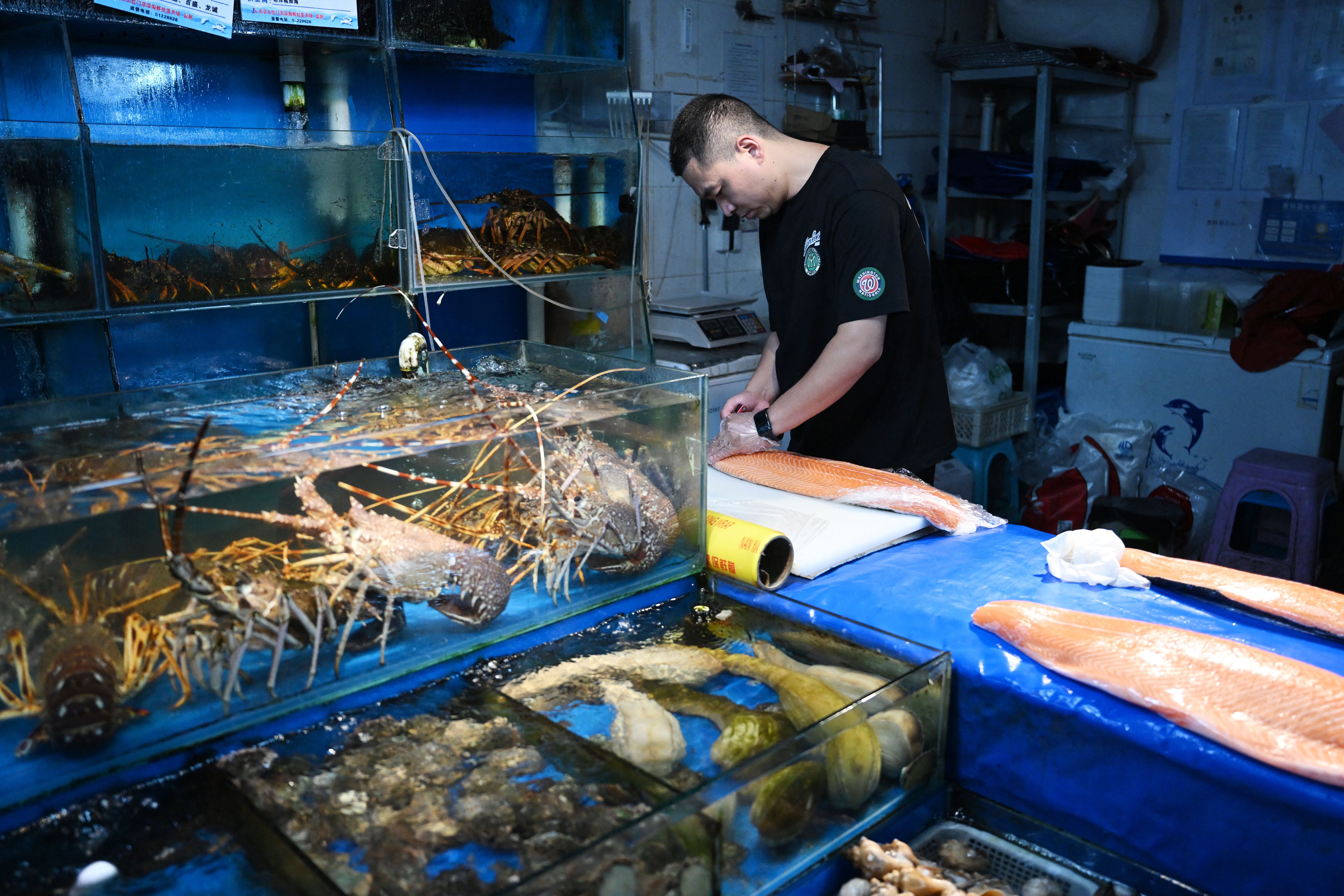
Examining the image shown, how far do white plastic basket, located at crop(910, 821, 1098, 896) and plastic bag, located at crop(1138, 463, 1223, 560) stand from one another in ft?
9.94

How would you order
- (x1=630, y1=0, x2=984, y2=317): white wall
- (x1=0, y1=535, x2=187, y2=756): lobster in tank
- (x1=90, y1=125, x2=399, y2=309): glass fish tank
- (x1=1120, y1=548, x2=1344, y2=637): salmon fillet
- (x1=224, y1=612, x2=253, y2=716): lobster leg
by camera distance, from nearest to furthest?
(x1=0, y1=535, x2=187, y2=756): lobster in tank
(x1=224, y1=612, x2=253, y2=716): lobster leg
(x1=1120, y1=548, x2=1344, y2=637): salmon fillet
(x1=90, y1=125, x2=399, y2=309): glass fish tank
(x1=630, y1=0, x2=984, y2=317): white wall

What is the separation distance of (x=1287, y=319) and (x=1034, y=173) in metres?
1.30

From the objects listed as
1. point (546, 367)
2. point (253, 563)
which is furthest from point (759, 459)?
point (253, 563)

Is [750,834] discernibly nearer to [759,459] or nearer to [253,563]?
[253,563]

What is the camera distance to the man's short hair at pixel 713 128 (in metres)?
2.51

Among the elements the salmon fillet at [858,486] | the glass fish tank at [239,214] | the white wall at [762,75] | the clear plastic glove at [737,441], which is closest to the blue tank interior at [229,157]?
the glass fish tank at [239,214]

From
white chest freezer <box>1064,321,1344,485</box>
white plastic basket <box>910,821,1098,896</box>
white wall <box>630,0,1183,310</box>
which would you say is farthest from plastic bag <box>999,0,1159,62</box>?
white plastic basket <box>910,821,1098,896</box>

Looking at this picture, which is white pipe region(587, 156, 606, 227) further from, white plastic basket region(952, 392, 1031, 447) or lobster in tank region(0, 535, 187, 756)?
lobster in tank region(0, 535, 187, 756)

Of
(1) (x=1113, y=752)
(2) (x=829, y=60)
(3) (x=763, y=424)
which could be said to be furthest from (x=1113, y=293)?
(1) (x=1113, y=752)

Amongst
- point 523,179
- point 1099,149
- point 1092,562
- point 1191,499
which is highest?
point 1099,149

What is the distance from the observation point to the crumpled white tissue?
1.69 m

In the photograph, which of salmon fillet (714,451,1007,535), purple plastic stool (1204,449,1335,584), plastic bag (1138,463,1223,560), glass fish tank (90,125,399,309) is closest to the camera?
salmon fillet (714,451,1007,535)

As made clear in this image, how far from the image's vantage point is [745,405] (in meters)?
2.65

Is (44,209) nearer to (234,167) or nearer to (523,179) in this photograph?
(234,167)
